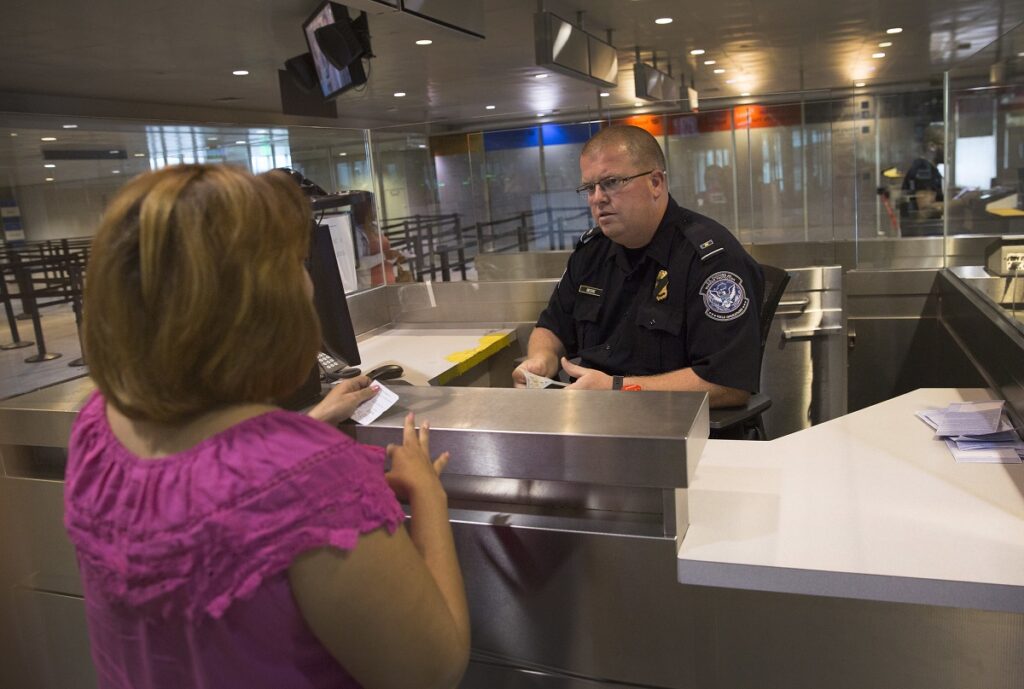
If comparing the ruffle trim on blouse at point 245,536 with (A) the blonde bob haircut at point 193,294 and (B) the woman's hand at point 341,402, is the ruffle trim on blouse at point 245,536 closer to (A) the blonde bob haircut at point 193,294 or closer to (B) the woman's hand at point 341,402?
(A) the blonde bob haircut at point 193,294

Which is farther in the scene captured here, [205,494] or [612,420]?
[612,420]

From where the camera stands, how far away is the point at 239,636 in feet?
2.76

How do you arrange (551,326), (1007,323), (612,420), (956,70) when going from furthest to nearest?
(956,70) < (551,326) < (1007,323) < (612,420)

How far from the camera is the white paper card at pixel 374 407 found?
1420mm

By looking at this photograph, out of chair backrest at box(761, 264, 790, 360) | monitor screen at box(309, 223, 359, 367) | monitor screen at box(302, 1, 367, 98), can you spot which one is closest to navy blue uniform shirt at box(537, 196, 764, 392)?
chair backrest at box(761, 264, 790, 360)

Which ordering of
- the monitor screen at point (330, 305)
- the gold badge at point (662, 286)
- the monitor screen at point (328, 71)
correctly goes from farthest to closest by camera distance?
the monitor screen at point (328, 71) < the gold badge at point (662, 286) < the monitor screen at point (330, 305)

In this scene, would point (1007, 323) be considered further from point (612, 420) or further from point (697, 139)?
point (697, 139)

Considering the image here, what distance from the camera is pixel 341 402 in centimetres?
140

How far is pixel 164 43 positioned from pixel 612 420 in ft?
21.3

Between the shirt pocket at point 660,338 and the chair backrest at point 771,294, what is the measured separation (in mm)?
263

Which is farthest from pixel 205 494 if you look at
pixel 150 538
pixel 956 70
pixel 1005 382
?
pixel 956 70

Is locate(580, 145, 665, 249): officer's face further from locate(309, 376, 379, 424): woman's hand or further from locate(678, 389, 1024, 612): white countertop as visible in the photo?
locate(309, 376, 379, 424): woman's hand

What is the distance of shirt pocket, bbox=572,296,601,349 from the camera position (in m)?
2.56

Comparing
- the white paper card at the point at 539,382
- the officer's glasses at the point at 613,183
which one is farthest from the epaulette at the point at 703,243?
the white paper card at the point at 539,382
